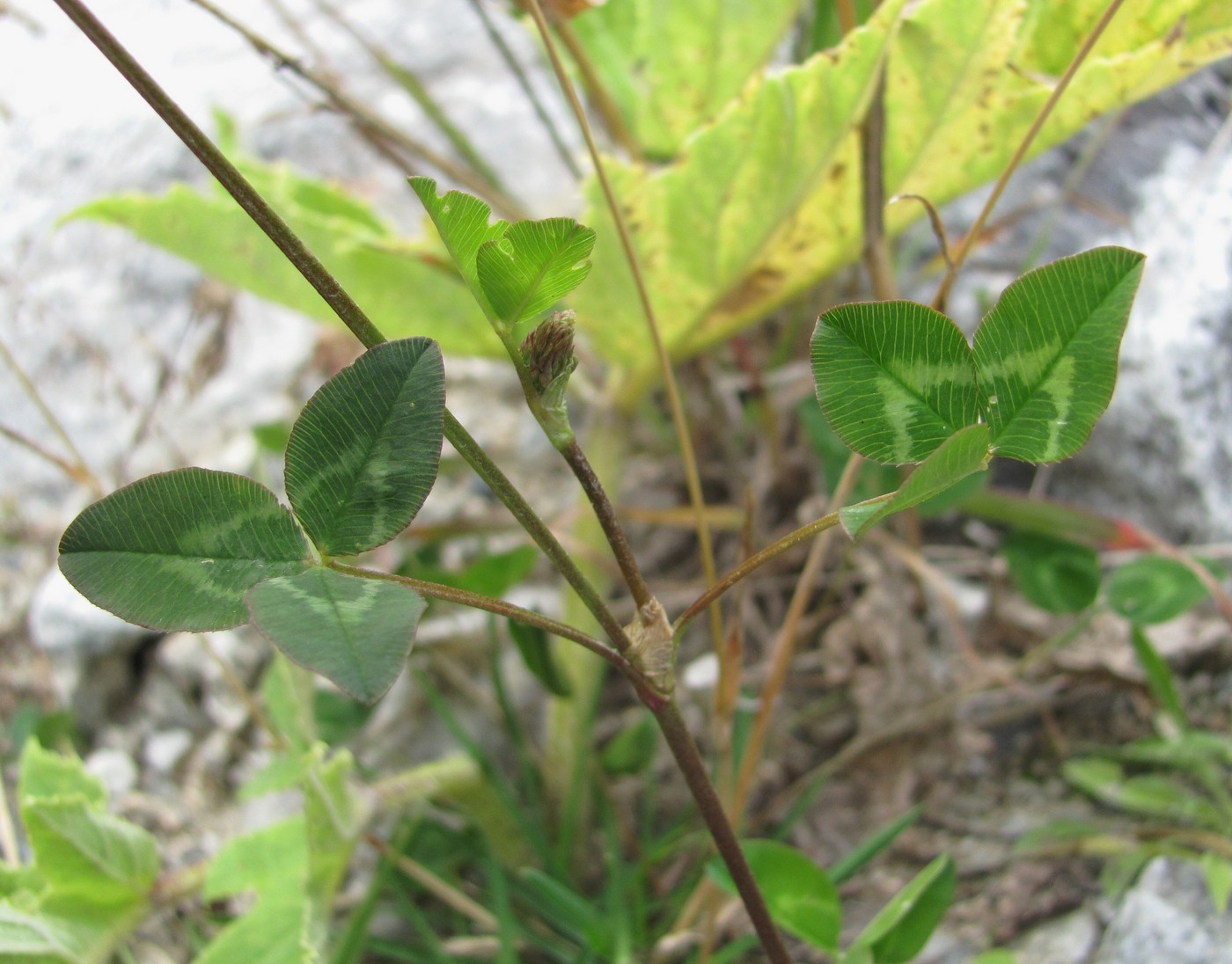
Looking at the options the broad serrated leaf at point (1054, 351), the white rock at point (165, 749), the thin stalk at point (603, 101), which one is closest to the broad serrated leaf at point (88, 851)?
Result: the white rock at point (165, 749)

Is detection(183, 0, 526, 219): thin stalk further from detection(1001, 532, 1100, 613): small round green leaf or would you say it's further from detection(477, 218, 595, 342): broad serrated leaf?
detection(1001, 532, 1100, 613): small round green leaf

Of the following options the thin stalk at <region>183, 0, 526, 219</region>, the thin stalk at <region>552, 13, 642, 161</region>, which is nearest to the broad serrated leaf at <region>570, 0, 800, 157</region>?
the thin stalk at <region>552, 13, 642, 161</region>

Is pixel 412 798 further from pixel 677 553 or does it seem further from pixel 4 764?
pixel 4 764

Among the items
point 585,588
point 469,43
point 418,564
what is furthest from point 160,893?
point 469,43

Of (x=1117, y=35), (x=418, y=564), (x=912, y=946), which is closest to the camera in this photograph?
(x=912, y=946)

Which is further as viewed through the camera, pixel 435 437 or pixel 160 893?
pixel 160 893

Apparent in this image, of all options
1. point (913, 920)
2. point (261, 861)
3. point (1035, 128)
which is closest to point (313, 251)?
point (261, 861)

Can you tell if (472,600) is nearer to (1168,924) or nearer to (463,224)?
(463,224)
